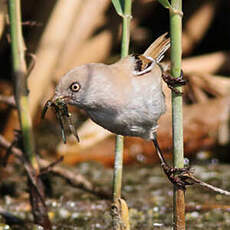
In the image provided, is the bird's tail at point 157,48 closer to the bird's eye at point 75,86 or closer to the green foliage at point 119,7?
the green foliage at point 119,7

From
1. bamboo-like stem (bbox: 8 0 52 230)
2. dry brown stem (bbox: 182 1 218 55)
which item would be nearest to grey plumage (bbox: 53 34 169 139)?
bamboo-like stem (bbox: 8 0 52 230)

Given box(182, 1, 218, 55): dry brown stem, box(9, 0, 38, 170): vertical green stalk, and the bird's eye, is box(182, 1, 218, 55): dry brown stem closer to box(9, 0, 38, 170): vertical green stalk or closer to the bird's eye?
box(9, 0, 38, 170): vertical green stalk

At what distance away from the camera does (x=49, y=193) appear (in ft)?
10.9

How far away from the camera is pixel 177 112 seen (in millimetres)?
1861

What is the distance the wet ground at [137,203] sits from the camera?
280 cm

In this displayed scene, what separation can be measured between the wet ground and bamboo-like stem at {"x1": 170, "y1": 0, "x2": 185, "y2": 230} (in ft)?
2.48

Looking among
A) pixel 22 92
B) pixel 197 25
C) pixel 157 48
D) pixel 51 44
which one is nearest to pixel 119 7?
pixel 157 48

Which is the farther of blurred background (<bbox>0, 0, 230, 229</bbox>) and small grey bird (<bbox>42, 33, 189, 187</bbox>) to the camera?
blurred background (<bbox>0, 0, 230, 229</bbox>)

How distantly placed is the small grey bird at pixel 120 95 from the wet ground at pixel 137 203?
2.76 ft

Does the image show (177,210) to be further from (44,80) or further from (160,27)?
(160,27)

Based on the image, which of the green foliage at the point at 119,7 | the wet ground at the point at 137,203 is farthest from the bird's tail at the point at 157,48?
the wet ground at the point at 137,203

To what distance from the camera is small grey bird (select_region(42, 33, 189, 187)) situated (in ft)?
6.19

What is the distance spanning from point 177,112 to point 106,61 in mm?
2778

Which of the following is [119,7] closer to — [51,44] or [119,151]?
[119,151]
